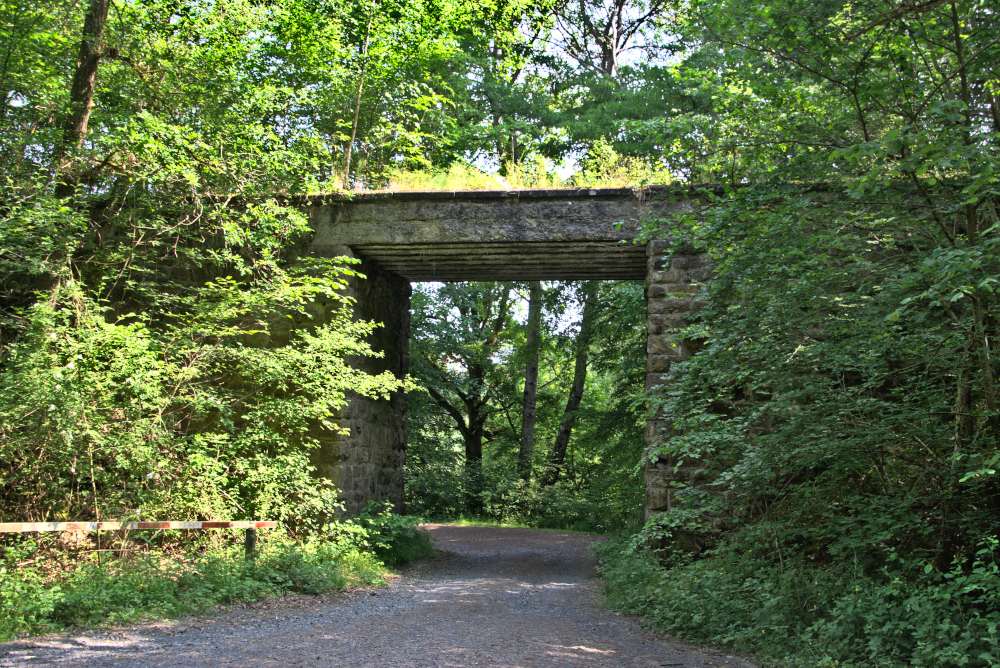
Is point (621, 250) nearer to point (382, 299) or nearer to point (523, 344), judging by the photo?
point (382, 299)

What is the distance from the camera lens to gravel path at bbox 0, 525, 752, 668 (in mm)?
3957

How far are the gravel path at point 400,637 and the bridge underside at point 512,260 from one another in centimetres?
337

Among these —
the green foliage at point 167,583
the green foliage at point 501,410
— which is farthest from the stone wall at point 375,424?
the green foliage at point 501,410

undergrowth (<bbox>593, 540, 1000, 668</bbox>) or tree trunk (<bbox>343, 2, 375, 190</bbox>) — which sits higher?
tree trunk (<bbox>343, 2, 375, 190</bbox>)

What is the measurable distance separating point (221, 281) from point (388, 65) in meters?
3.82

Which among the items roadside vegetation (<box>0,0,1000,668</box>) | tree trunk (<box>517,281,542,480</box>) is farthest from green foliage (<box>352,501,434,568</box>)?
tree trunk (<box>517,281,542,480</box>)

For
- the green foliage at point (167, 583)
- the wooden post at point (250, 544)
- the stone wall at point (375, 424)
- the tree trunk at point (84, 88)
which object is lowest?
the green foliage at point (167, 583)

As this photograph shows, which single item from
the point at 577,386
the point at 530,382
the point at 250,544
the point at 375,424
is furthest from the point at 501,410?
the point at 250,544

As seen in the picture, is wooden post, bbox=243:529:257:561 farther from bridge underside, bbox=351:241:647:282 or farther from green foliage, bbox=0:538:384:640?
bridge underside, bbox=351:241:647:282

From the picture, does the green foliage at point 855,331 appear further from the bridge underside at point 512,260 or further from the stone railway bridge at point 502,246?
the bridge underside at point 512,260

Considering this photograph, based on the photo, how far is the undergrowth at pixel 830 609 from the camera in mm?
3549

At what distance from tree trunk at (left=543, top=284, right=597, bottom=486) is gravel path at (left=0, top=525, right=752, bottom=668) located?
286 inches

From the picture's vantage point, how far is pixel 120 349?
6.01 m

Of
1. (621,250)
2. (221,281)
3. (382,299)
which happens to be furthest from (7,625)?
(621,250)
